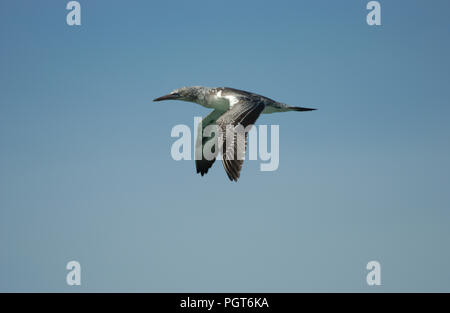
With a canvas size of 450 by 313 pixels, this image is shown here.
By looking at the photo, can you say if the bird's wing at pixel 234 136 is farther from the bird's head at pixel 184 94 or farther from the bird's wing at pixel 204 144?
the bird's wing at pixel 204 144

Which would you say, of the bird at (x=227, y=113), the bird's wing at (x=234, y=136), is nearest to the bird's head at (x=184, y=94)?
the bird at (x=227, y=113)

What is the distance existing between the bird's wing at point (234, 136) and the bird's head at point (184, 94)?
176 inches

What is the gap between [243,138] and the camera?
1838 cm

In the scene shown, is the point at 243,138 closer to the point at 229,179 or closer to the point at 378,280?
the point at 229,179

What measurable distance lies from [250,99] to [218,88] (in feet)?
8.86

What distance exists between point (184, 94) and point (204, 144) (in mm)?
2352

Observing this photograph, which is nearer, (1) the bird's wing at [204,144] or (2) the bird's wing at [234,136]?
(2) the bird's wing at [234,136]

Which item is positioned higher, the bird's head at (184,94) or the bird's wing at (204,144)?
the bird's head at (184,94)

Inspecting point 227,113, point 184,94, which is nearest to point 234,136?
point 227,113

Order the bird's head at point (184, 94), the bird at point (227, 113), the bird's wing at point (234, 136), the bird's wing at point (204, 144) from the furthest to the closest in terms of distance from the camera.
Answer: the bird's wing at point (204, 144), the bird's head at point (184, 94), the bird at point (227, 113), the bird's wing at point (234, 136)

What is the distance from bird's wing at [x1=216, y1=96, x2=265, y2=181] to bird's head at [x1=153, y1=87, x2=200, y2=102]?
447cm

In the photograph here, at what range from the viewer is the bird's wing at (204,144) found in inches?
994

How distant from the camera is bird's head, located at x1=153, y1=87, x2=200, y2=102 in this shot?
24.9 meters

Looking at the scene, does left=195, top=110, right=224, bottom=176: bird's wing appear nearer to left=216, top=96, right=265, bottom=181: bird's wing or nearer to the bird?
the bird
